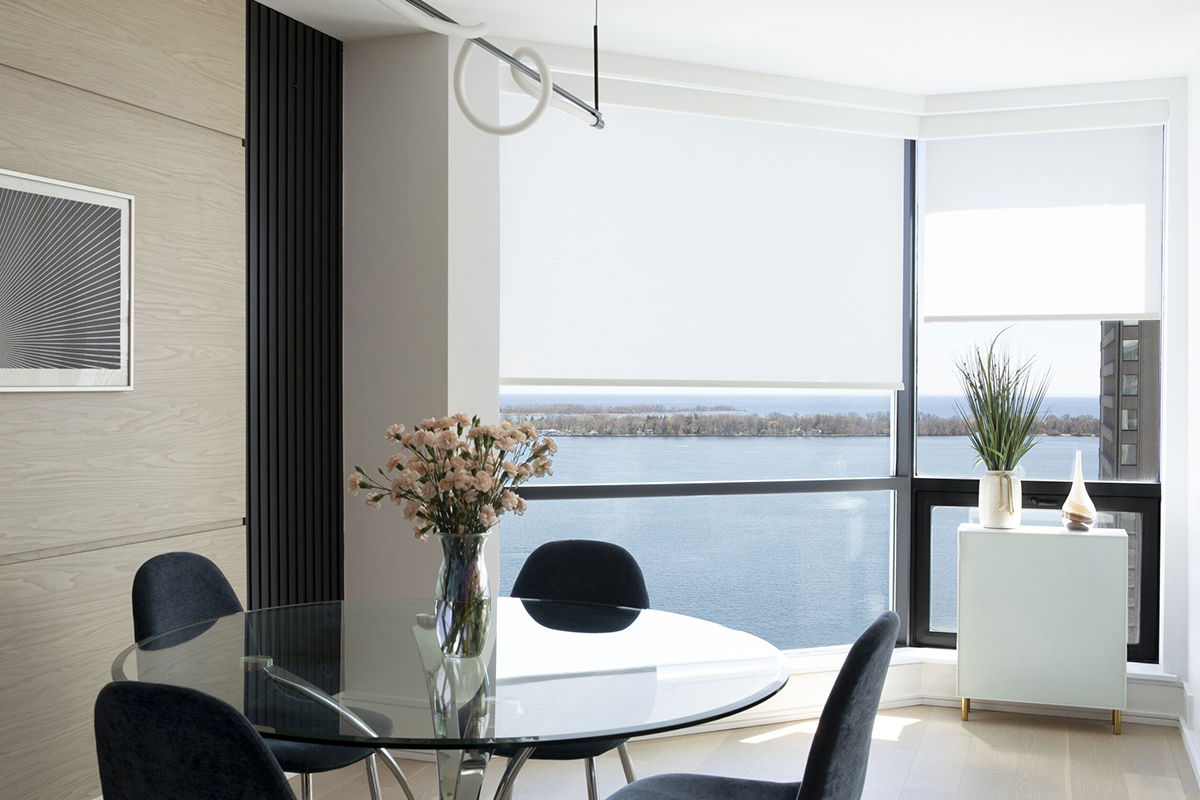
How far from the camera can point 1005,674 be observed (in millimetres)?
4523

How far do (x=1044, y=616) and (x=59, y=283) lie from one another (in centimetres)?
391

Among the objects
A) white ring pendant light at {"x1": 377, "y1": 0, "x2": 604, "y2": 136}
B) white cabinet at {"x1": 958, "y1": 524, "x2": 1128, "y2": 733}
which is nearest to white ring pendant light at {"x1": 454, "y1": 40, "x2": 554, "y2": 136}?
white ring pendant light at {"x1": 377, "y1": 0, "x2": 604, "y2": 136}

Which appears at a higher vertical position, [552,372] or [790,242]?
[790,242]

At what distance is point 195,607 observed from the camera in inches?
114

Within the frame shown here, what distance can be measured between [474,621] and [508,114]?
8.61 feet

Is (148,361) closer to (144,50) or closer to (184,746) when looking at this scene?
(144,50)

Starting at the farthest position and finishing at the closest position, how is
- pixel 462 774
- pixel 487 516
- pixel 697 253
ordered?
1. pixel 697 253
2. pixel 487 516
3. pixel 462 774

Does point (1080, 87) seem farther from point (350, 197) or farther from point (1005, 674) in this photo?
point (350, 197)

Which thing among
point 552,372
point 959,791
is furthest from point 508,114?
point 959,791

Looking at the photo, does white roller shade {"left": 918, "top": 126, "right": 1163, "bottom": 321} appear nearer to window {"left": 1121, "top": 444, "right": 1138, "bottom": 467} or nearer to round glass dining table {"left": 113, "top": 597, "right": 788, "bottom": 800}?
window {"left": 1121, "top": 444, "right": 1138, "bottom": 467}

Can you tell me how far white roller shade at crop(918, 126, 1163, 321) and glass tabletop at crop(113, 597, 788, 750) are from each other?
2.79 metres

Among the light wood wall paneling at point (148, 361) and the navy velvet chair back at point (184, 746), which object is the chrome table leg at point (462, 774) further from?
the light wood wall paneling at point (148, 361)

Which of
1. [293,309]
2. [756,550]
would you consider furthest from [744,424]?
[293,309]

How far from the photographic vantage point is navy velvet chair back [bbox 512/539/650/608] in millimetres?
3307
